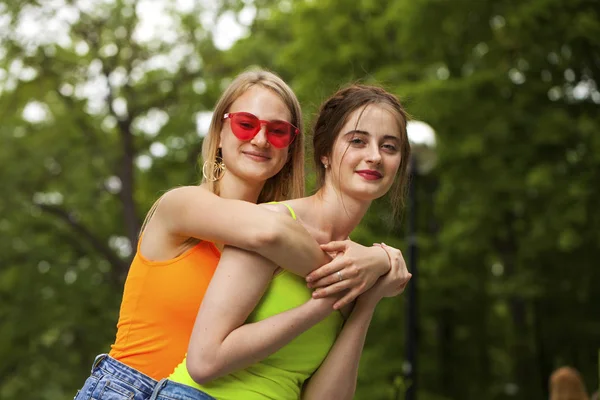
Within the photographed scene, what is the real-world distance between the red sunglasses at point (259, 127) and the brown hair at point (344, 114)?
9cm

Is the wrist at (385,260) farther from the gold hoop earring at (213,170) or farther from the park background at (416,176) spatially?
the park background at (416,176)

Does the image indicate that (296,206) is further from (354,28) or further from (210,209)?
(354,28)

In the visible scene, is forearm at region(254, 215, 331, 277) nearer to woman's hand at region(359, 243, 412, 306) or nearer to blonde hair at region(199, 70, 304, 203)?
woman's hand at region(359, 243, 412, 306)

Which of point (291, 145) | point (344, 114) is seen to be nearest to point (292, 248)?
point (344, 114)

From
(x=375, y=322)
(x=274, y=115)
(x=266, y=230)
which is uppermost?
(x=375, y=322)

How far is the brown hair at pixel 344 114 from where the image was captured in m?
2.94

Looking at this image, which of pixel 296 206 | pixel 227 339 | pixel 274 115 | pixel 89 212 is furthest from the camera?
pixel 89 212

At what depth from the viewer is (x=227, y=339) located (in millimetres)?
2615

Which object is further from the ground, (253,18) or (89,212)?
(253,18)

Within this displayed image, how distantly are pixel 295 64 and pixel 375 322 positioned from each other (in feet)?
16.3

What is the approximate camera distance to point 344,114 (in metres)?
2.94

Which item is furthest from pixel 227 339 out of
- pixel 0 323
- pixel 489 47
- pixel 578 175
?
pixel 0 323

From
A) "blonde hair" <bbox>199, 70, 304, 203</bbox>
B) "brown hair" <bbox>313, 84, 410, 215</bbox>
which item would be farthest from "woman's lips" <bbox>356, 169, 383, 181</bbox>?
"blonde hair" <bbox>199, 70, 304, 203</bbox>

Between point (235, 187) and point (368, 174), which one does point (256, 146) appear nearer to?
point (235, 187)
